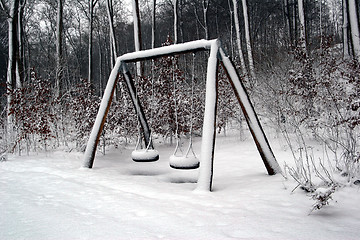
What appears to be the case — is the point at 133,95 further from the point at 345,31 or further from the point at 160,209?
the point at 345,31

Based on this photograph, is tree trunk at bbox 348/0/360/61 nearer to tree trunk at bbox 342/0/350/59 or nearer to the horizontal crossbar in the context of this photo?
tree trunk at bbox 342/0/350/59

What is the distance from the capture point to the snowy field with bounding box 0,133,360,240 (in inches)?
72.7

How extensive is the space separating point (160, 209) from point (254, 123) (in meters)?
1.91

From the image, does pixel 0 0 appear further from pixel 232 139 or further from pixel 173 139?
pixel 232 139

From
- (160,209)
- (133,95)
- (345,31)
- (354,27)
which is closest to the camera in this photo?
(160,209)

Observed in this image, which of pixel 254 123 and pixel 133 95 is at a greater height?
A: pixel 133 95

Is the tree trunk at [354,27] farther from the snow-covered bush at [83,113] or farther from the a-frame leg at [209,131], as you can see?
the snow-covered bush at [83,113]

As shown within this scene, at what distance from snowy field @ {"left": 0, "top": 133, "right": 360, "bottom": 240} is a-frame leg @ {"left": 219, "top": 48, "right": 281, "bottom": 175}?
0.25m

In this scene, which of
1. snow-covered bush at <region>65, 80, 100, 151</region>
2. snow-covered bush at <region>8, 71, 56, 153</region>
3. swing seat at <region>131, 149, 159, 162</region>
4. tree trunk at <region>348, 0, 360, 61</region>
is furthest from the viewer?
tree trunk at <region>348, 0, 360, 61</region>

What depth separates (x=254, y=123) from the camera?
3.60m

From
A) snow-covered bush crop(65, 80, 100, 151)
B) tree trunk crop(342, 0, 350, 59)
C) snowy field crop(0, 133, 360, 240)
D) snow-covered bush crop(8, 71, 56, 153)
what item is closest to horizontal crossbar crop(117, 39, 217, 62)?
snowy field crop(0, 133, 360, 240)

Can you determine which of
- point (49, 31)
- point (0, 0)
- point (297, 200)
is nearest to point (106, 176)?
point (297, 200)

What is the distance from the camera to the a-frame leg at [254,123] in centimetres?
355

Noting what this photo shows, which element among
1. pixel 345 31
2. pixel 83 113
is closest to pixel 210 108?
pixel 83 113
